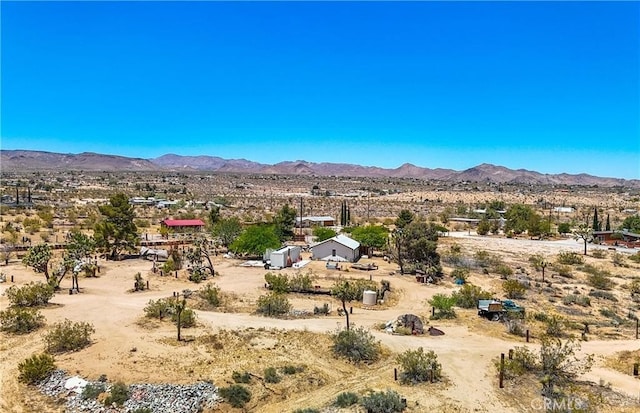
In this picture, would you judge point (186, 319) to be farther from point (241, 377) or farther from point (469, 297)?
point (469, 297)

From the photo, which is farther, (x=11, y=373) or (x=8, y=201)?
(x=8, y=201)

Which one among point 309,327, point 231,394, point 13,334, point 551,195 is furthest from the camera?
point 551,195

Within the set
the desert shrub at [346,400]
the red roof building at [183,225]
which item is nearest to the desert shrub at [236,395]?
the desert shrub at [346,400]

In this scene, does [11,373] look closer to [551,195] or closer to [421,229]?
[421,229]

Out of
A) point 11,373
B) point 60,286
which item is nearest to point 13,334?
point 11,373

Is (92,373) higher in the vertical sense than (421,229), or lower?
lower

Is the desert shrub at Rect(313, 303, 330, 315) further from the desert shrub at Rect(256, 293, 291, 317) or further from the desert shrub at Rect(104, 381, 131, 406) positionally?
the desert shrub at Rect(104, 381, 131, 406)

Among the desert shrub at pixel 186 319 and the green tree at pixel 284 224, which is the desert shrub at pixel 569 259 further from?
the desert shrub at pixel 186 319
